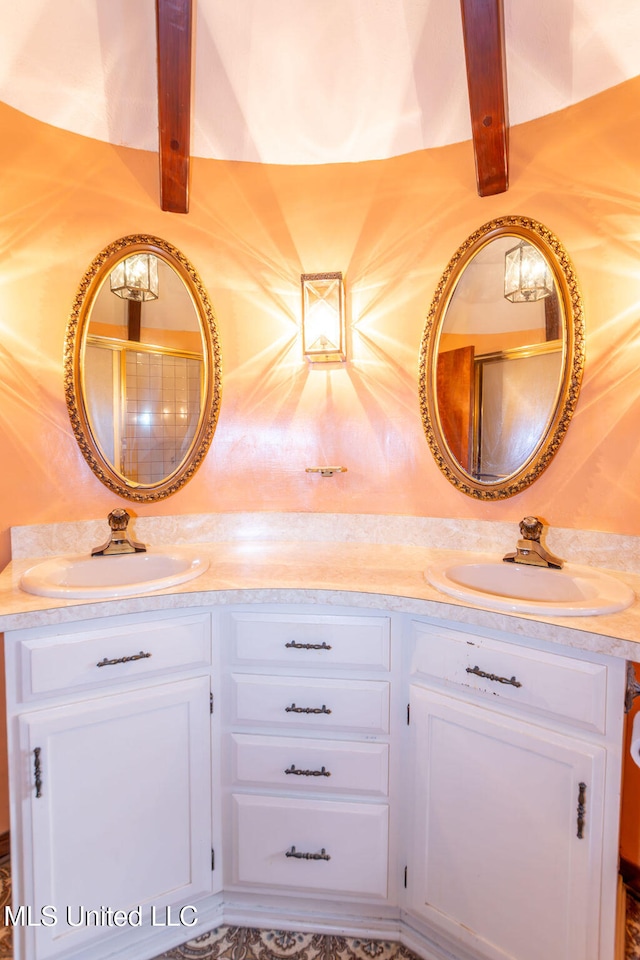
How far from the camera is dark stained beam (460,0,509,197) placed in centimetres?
141

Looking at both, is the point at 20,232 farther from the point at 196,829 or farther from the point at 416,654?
the point at 196,829

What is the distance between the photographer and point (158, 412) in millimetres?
1753

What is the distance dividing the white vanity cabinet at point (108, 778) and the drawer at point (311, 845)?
0.36ft

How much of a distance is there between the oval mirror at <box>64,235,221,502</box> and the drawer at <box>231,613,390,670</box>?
707 millimetres

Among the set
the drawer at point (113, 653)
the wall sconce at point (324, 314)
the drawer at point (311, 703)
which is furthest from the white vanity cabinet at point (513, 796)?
the wall sconce at point (324, 314)

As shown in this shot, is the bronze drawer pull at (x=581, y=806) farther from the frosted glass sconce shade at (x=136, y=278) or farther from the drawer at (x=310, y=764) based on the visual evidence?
the frosted glass sconce shade at (x=136, y=278)

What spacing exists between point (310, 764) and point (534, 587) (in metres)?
0.82

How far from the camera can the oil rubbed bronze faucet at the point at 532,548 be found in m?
1.43

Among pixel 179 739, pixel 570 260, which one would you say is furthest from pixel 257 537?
pixel 570 260

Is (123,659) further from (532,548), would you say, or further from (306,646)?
(532,548)

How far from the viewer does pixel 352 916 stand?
1.35m

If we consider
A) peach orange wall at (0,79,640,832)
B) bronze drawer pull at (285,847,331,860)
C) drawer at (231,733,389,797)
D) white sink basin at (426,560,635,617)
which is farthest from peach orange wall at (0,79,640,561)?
bronze drawer pull at (285,847,331,860)

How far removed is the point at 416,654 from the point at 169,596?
0.66 meters

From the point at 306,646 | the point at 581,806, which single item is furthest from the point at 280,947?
the point at 581,806
